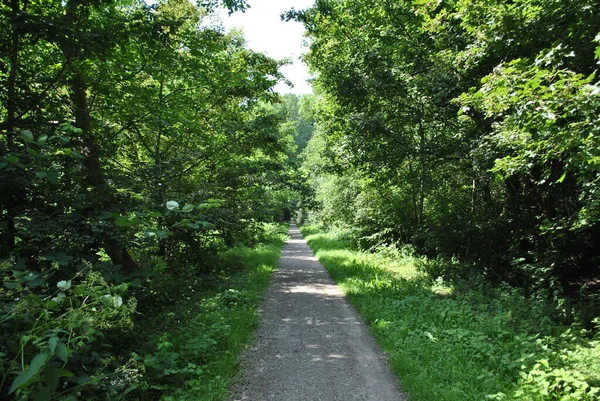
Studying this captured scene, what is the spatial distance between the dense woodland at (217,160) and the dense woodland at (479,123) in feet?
0.17

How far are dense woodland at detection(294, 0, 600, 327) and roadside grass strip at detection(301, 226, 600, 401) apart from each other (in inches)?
43.1

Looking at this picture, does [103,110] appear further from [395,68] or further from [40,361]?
[395,68]

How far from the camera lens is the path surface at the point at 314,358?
441 cm

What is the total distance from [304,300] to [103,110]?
622 centimetres

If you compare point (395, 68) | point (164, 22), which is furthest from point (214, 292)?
point (395, 68)

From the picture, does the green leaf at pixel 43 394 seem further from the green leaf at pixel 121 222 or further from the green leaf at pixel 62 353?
the green leaf at pixel 121 222

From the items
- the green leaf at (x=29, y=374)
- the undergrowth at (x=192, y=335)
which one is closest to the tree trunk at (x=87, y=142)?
the undergrowth at (x=192, y=335)

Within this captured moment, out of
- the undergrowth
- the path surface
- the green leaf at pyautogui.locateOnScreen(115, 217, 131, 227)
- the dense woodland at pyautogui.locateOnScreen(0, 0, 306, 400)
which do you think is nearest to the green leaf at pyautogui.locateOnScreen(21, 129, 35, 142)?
the dense woodland at pyautogui.locateOnScreen(0, 0, 306, 400)

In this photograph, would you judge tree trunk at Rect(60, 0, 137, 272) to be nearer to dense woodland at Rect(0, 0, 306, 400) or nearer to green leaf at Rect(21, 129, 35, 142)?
dense woodland at Rect(0, 0, 306, 400)

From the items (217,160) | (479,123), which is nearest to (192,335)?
(217,160)

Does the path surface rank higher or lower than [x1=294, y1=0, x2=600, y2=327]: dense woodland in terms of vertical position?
lower

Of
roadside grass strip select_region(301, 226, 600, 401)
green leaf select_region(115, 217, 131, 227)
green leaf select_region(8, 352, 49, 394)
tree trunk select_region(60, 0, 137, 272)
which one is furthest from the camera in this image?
tree trunk select_region(60, 0, 137, 272)

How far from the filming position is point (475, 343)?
17.0 feet

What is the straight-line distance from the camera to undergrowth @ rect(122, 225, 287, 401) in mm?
4219
